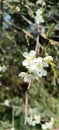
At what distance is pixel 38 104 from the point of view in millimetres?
7223

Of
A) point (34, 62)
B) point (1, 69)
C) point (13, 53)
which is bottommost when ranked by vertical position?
point (34, 62)

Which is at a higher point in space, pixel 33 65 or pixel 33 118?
pixel 33 65

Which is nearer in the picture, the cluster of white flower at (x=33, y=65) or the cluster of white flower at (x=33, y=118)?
the cluster of white flower at (x=33, y=65)

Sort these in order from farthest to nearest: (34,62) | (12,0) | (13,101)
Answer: (13,101) < (12,0) < (34,62)

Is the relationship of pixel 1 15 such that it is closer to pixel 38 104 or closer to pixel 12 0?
pixel 12 0

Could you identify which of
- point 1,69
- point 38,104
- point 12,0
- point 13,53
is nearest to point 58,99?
point 38,104

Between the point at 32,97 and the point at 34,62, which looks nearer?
the point at 34,62

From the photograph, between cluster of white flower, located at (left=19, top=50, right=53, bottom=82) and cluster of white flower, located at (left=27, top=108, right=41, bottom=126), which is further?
cluster of white flower, located at (left=27, top=108, right=41, bottom=126)

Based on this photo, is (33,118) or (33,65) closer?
(33,65)

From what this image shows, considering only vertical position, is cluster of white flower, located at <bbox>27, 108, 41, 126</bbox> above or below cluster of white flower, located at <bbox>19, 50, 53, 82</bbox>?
below

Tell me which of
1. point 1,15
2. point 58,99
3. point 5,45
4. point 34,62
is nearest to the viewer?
point 34,62

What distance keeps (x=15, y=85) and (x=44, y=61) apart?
6.04 metres

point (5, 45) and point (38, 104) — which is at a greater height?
point (5, 45)

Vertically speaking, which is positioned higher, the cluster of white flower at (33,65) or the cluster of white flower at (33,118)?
the cluster of white flower at (33,65)
